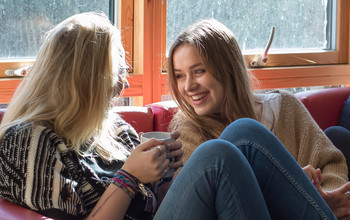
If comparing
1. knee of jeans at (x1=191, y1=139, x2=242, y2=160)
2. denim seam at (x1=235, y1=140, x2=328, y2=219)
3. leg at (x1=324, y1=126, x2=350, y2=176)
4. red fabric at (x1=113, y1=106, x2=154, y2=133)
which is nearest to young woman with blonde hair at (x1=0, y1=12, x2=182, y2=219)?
knee of jeans at (x1=191, y1=139, x2=242, y2=160)

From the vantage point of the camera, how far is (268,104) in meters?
2.11

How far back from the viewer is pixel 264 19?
3.04 m

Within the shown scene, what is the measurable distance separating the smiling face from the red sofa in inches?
10.7

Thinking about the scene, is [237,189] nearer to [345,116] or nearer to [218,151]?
[218,151]

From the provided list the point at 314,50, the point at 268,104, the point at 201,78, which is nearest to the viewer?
the point at 201,78

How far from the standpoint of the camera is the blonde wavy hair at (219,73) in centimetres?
194

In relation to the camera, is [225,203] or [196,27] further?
[196,27]

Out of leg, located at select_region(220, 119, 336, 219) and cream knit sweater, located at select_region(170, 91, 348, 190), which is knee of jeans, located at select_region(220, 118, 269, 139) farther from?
cream knit sweater, located at select_region(170, 91, 348, 190)

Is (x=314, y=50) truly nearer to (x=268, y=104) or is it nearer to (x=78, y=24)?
(x=268, y=104)

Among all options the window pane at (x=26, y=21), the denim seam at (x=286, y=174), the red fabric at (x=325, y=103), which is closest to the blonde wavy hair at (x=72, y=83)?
the denim seam at (x=286, y=174)

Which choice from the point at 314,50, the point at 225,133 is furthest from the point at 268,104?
the point at 314,50

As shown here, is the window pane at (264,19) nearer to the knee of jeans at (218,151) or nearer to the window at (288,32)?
the window at (288,32)

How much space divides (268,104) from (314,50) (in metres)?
1.30

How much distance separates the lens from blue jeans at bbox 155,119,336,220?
136 cm
